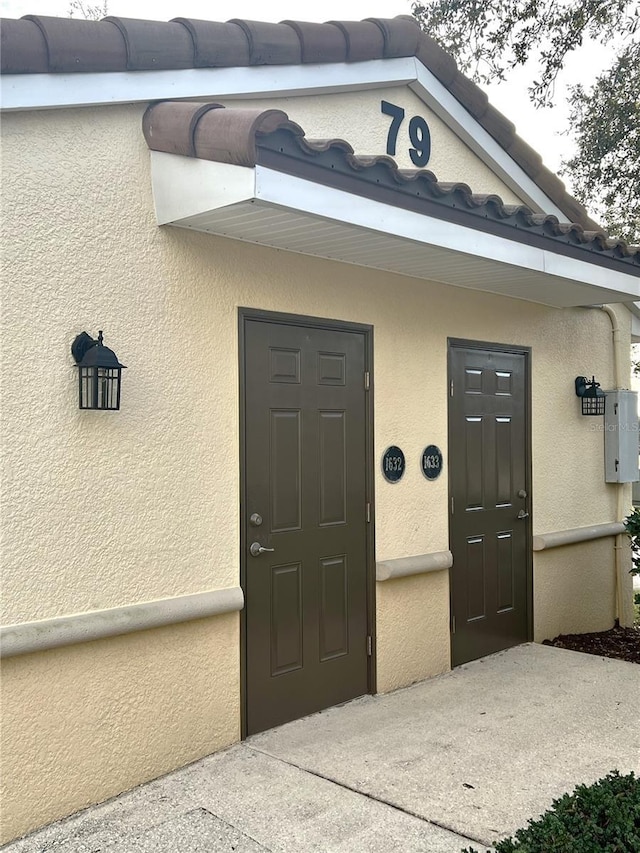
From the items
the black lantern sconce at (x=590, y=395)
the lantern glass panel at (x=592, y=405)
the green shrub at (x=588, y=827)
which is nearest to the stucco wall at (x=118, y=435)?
the green shrub at (x=588, y=827)

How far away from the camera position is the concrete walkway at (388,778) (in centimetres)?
326

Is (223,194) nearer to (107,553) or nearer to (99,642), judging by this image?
(107,553)

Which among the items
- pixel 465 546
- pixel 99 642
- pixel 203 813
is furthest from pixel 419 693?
pixel 99 642

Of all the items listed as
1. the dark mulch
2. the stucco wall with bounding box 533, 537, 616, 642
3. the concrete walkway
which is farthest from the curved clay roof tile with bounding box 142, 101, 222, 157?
the dark mulch

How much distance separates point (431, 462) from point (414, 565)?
2.49 ft

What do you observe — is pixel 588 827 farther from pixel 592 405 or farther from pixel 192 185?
pixel 592 405

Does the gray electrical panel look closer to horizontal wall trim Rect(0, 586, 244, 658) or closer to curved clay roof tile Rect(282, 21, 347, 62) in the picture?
curved clay roof tile Rect(282, 21, 347, 62)

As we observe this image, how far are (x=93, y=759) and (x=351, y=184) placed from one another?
297cm

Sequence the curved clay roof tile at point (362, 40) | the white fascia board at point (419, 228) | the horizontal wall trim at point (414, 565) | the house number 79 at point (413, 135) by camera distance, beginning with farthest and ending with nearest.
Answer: the house number 79 at point (413, 135)
the horizontal wall trim at point (414, 565)
the curved clay roof tile at point (362, 40)
the white fascia board at point (419, 228)

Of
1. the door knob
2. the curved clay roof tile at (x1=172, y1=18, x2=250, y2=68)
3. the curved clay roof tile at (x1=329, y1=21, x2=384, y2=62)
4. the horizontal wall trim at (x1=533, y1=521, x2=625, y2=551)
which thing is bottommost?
the horizontal wall trim at (x1=533, y1=521, x2=625, y2=551)

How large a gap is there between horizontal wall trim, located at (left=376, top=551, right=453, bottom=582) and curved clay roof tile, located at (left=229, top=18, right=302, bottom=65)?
314 cm

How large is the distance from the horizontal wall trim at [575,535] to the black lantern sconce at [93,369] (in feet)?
14.0

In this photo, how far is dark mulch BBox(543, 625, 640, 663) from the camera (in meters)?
6.47

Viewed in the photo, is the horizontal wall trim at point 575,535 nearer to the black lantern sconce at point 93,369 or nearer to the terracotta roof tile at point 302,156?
the terracotta roof tile at point 302,156
